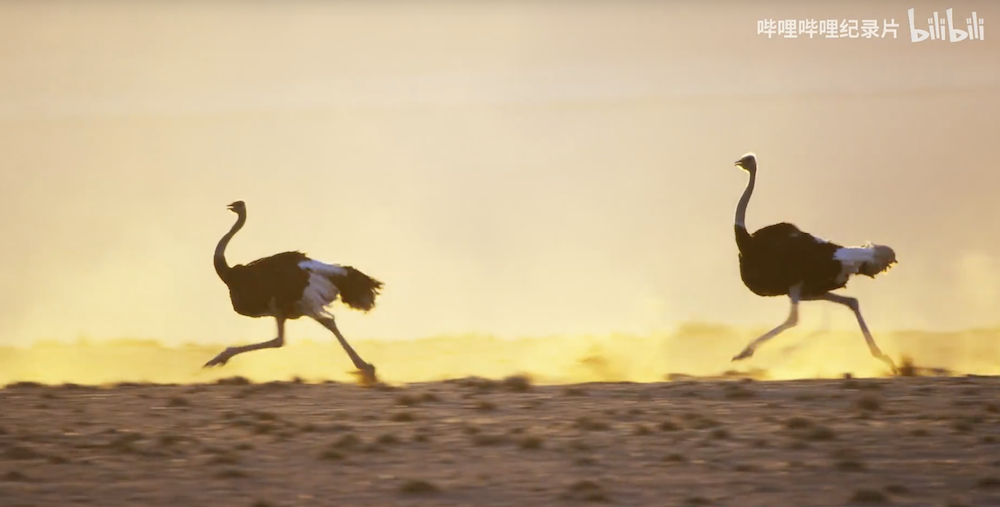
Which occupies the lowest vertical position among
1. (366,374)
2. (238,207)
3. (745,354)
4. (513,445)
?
(513,445)

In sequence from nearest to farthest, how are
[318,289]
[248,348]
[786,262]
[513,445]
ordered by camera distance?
[513,445]
[248,348]
[786,262]
[318,289]

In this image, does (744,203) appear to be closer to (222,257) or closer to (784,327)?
(784,327)

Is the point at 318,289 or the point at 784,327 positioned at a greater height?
the point at 318,289

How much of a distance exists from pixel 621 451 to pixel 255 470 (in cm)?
291

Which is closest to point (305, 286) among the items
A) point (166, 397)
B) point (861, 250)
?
point (166, 397)

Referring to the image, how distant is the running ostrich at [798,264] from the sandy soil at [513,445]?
234 cm

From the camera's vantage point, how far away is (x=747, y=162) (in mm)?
20844

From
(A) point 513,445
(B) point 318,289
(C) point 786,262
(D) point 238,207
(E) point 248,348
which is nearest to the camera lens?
(A) point 513,445

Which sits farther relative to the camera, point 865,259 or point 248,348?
point 865,259

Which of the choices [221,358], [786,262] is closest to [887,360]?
[786,262]

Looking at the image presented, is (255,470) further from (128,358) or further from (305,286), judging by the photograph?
(128,358)

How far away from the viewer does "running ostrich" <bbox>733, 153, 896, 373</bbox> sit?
62.2 feet

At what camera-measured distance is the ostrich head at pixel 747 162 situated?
20781 mm

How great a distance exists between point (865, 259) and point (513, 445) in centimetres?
744
